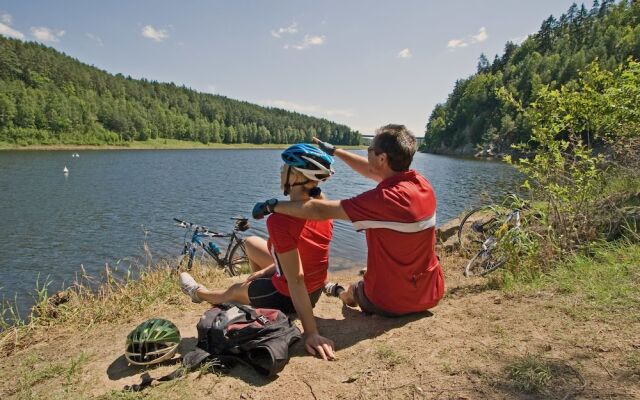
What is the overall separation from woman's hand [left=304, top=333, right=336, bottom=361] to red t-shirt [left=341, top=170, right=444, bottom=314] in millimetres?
800

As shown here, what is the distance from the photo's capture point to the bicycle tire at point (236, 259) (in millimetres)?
9594

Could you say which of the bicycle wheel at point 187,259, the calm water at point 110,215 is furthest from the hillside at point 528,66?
the bicycle wheel at point 187,259

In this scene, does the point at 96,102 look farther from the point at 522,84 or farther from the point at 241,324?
the point at 241,324

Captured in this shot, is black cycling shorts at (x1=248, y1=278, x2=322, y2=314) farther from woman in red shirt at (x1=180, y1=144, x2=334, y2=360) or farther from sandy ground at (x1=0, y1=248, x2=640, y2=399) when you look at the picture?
sandy ground at (x1=0, y1=248, x2=640, y2=399)

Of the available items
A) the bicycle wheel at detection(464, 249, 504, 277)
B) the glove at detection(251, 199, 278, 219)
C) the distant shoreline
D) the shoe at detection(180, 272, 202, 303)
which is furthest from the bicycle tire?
the distant shoreline

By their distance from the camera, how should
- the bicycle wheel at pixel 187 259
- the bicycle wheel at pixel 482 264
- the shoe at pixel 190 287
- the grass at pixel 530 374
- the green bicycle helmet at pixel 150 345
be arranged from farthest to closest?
the bicycle wheel at pixel 187 259
the bicycle wheel at pixel 482 264
the shoe at pixel 190 287
the green bicycle helmet at pixel 150 345
the grass at pixel 530 374

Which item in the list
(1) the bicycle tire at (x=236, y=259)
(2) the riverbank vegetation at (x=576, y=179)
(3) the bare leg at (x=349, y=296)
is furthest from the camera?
(1) the bicycle tire at (x=236, y=259)

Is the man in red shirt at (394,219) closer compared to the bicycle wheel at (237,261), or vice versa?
the man in red shirt at (394,219)

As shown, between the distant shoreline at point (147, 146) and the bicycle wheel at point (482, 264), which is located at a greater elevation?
the bicycle wheel at point (482, 264)

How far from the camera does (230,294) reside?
172 inches

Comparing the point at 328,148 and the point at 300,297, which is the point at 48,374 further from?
the point at 328,148

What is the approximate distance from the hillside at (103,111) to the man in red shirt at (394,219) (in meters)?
102

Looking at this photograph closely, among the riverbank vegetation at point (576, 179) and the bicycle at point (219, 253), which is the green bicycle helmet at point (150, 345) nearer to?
the riverbank vegetation at point (576, 179)

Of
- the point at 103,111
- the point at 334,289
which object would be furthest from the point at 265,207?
the point at 103,111
